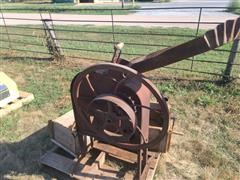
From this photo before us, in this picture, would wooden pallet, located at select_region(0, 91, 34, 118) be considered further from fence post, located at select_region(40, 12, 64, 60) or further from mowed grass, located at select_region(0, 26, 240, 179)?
fence post, located at select_region(40, 12, 64, 60)

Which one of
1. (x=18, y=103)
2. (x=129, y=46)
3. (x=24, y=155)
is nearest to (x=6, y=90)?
(x=18, y=103)

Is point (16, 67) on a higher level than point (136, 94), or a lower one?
lower

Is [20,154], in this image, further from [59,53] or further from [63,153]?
[59,53]

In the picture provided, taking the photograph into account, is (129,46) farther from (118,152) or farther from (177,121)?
(118,152)

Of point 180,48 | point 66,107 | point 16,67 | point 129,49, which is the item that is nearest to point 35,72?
point 16,67

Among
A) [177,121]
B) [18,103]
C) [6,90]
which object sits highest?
[6,90]

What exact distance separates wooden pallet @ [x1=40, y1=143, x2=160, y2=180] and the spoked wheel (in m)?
0.50

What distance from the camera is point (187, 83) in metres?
5.47

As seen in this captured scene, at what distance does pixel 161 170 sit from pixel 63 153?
4.38ft

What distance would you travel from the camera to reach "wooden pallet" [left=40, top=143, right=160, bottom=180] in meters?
3.28

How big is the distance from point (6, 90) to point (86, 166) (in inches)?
90.7

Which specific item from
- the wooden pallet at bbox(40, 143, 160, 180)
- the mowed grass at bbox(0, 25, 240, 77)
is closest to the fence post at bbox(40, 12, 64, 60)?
the mowed grass at bbox(0, 25, 240, 77)

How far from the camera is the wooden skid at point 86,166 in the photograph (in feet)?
10.7

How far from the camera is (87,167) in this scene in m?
3.34
